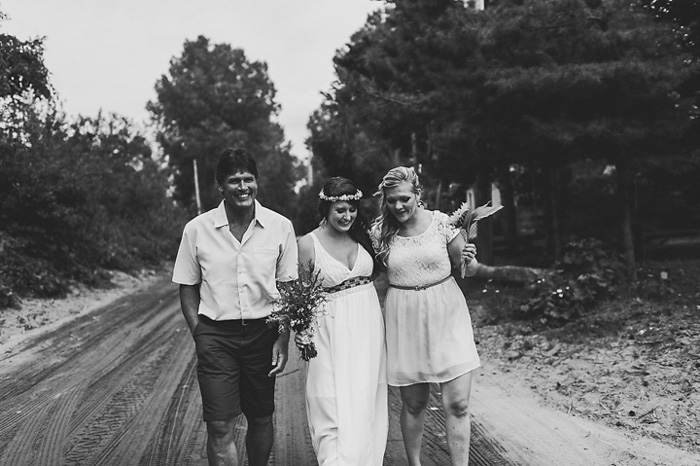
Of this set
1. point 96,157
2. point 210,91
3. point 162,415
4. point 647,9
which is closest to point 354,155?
point 96,157

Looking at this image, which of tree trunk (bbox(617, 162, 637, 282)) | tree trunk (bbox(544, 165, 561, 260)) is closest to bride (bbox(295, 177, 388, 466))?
tree trunk (bbox(617, 162, 637, 282))

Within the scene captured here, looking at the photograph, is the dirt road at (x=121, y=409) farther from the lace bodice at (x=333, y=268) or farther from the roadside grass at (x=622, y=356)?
the lace bodice at (x=333, y=268)

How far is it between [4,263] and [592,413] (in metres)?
13.5

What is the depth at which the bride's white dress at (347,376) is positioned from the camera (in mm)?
4348

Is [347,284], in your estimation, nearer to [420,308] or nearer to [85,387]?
[420,308]

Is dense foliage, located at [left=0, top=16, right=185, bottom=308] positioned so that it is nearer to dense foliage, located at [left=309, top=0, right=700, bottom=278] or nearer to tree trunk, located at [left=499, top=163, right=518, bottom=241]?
dense foliage, located at [left=309, top=0, right=700, bottom=278]

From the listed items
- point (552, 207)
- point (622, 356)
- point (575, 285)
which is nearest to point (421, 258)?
point (622, 356)

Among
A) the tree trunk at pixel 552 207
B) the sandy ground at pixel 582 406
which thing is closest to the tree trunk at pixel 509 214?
the tree trunk at pixel 552 207

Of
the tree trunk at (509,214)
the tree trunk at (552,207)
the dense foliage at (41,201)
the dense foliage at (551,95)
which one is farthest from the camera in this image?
the tree trunk at (509,214)

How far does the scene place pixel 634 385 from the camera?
6539 millimetres

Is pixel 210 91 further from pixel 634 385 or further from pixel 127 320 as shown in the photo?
pixel 634 385

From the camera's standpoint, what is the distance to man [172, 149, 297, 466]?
4109mm

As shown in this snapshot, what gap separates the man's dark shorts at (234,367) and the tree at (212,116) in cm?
5392

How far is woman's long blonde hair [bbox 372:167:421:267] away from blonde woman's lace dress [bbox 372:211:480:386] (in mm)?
59
